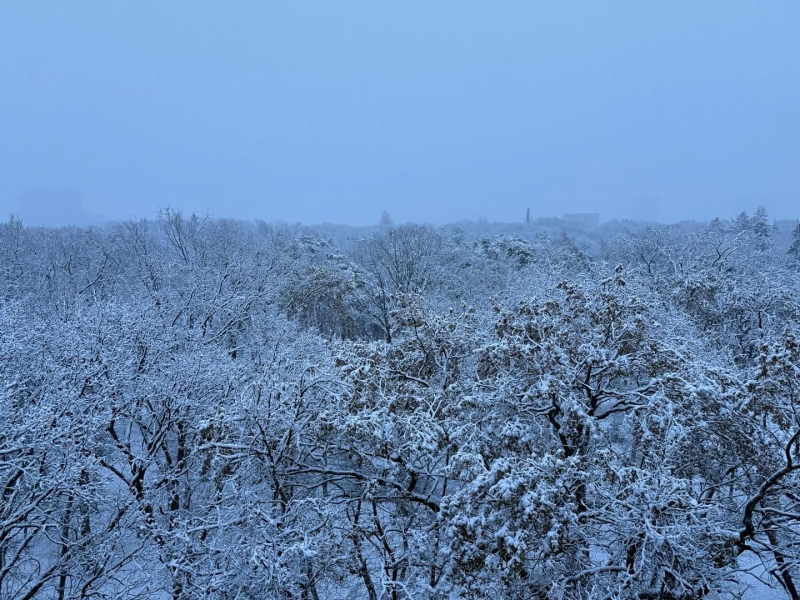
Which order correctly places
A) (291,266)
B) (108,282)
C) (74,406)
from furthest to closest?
(291,266) → (108,282) → (74,406)

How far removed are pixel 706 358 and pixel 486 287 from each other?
18.1m

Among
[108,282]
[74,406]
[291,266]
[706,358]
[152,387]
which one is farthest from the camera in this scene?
[291,266]

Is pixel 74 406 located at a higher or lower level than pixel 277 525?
higher

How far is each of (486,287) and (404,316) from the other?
60.4 ft

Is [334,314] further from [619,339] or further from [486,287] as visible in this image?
[619,339]

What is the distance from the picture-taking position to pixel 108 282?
977 inches

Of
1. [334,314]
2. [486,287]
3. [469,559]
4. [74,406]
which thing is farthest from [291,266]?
[469,559]

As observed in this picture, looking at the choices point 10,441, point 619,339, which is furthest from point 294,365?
point 619,339

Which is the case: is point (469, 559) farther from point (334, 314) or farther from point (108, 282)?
point (108, 282)

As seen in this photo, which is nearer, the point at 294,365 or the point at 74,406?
the point at 74,406

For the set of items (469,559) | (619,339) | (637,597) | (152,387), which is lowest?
(637,597)

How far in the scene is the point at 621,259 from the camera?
3619 cm

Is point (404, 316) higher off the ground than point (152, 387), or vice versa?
point (404, 316)

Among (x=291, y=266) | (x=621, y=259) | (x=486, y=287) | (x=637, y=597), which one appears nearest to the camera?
(x=637, y=597)
